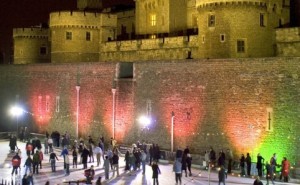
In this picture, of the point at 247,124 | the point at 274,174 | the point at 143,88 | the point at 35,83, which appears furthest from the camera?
the point at 35,83

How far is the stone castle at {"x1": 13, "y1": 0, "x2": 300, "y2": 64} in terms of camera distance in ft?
101

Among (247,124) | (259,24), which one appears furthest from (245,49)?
(247,124)

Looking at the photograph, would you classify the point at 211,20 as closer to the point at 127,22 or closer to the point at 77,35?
the point at 77,35

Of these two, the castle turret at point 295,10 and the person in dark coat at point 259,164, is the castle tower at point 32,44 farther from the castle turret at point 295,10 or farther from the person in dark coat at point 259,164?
the person in dark coat at point 259,164

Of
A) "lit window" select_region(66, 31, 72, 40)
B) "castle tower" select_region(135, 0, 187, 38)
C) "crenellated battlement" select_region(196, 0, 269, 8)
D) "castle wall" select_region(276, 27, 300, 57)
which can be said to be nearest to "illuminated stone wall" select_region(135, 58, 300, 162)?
"crenellated battlement" select_region(196, 0, 269, 8)

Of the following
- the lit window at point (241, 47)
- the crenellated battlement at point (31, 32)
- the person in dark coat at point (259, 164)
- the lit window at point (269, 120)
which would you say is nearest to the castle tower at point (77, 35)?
the crenellated battlement at point (31, 32)

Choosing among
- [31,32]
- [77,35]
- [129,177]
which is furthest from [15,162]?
[31,32]

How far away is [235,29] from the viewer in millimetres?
30484

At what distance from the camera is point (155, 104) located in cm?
2730

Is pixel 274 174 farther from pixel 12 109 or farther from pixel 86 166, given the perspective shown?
pixel 12 109

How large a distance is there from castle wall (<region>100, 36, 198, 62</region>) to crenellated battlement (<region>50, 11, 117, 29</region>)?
1.85 m

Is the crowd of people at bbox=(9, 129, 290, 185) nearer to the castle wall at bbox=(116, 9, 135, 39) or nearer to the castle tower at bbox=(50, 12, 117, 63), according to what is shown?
the castle tower at bbox=(50, 12, 117, 63)

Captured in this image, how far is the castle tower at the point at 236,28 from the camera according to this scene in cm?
3041

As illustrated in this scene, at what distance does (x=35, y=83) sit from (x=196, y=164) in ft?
47.5
